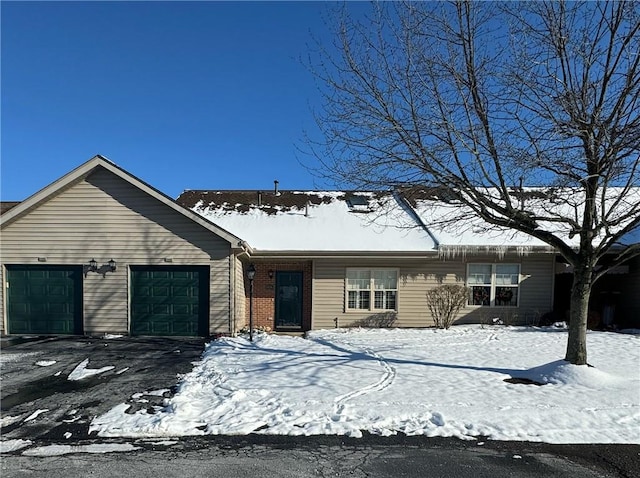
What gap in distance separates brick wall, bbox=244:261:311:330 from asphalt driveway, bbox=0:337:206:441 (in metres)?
2.57

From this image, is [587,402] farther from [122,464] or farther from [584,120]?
[122,464]

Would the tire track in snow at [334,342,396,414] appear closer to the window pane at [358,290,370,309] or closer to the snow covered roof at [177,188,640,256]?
the snow covered roof at [177,188,640,256]

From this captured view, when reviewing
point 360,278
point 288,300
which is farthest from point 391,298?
point 288,300

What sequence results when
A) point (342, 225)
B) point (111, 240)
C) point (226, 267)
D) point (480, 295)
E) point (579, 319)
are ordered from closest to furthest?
1. point (579, 319)
2. point (226, 267)
3. point (111, 240)
4. point (480, 295)
5. point (342, 225)

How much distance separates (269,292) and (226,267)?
232cm

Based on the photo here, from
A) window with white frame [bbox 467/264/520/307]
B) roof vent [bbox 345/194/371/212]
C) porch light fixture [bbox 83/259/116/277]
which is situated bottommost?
window with white frame [bbox 467/264/520/307]

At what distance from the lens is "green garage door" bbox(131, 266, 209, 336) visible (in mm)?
12336

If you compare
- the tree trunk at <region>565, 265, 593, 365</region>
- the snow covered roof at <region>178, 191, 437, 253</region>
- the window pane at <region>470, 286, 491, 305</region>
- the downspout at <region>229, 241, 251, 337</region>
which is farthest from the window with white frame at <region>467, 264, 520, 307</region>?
the downspout at <region>229, 241, 251, 337</region>

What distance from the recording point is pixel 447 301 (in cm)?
1330

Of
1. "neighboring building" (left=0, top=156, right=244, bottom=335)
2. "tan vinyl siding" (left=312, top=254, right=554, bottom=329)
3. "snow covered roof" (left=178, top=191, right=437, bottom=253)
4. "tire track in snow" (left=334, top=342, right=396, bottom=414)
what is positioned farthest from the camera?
"tan vinyl siding" (left=312, top=254, right=554, bottom=329)

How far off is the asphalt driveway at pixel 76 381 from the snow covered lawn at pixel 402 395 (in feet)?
1.40

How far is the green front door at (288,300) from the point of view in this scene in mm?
14133

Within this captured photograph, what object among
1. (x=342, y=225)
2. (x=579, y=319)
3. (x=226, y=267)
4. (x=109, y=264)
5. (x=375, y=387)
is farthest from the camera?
(x=342, y=225)

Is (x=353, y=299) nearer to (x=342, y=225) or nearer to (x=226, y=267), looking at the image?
(x=342, y=225)
